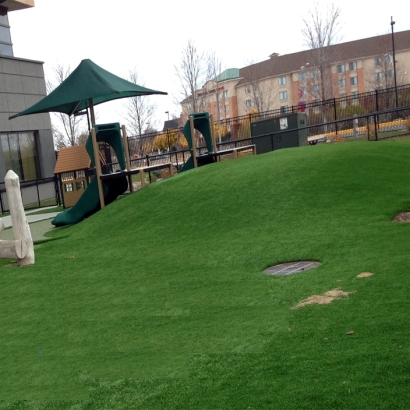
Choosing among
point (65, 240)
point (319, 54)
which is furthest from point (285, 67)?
point (65, 240)

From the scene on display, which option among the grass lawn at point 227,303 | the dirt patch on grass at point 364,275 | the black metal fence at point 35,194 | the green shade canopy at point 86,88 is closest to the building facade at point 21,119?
the black metal fence at point 35,194

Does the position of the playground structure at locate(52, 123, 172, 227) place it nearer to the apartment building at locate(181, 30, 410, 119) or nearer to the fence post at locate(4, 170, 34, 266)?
the fence post at locate(4, 170, 34, 266)

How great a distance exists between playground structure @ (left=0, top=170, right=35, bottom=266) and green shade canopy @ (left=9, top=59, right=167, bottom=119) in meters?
5.94

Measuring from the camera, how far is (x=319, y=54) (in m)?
41.8

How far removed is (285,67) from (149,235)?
7470cm

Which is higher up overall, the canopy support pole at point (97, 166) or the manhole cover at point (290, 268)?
the canopy support pole at point (97, 166)

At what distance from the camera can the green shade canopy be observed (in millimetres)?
13907

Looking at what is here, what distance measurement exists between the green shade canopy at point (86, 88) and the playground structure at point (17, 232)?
5.94 metres

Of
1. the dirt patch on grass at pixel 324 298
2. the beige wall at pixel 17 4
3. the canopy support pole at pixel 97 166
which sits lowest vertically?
the dirt patch on grass at pixel 324 298

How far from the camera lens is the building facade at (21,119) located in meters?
22.9

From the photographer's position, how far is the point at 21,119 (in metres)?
23.6

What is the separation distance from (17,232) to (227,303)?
13.6 feet

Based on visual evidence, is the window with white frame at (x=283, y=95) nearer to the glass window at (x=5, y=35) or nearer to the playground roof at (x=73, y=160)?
the glass window at (x=5, y=35)

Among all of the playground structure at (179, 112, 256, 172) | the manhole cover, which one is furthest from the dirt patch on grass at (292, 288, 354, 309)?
the playground structure at (179, 112, 256, 172)
